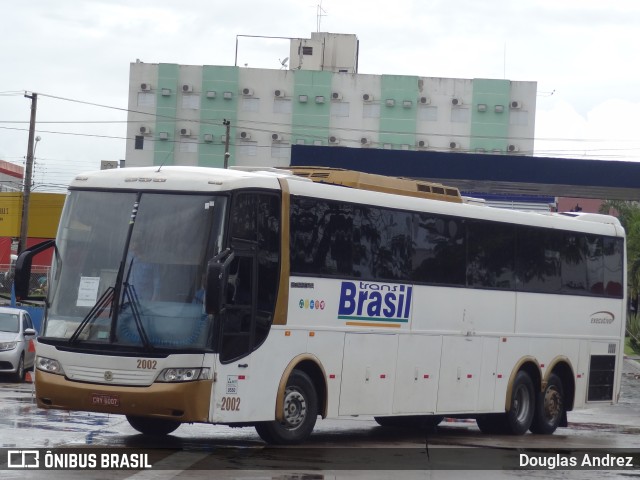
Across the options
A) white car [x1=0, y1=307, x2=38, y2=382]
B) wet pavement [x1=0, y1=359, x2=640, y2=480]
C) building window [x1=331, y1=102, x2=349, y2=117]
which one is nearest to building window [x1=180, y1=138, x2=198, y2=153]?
building window [x1=331, y1=102, x2=349, y2=117]

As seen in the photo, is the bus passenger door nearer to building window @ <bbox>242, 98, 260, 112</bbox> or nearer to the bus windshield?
the bus windshield

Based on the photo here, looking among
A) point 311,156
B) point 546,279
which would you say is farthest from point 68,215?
point 311,156

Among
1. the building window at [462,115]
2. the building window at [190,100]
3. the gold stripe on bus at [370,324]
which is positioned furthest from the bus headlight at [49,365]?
the building window at [462,115]

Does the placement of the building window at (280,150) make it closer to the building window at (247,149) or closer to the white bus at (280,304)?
the building window at (247,149)

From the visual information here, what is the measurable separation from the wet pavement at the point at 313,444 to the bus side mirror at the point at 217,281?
1634mm

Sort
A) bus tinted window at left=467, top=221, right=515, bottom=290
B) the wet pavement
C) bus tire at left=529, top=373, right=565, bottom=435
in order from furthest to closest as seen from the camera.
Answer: bus tire at left=529, top=373, right=565, bottom=435
bus tinted window at left=467, top=221, right=515, bottom=290
the wet pavement

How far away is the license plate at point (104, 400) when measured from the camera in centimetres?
1370

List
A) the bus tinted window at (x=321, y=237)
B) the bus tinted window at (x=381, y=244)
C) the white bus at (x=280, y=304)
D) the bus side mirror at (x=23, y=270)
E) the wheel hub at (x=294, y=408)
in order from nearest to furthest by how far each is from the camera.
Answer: the white bus at (x=280, y=304) → the bus side mirror at (x=23, y=270) → the wheel hub at (x=294, y=408) → the bus tinted window at (x=321, y=237) → the bus tinted window at (x=381, y=244)

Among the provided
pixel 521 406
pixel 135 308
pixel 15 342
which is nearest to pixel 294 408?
pixel 135 308

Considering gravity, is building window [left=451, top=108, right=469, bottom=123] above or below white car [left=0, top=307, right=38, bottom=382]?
above

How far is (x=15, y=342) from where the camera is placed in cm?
2681

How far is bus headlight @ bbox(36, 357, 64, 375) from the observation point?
14156 mm

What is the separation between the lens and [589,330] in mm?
21453

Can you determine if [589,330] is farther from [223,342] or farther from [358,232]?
[223,342]
